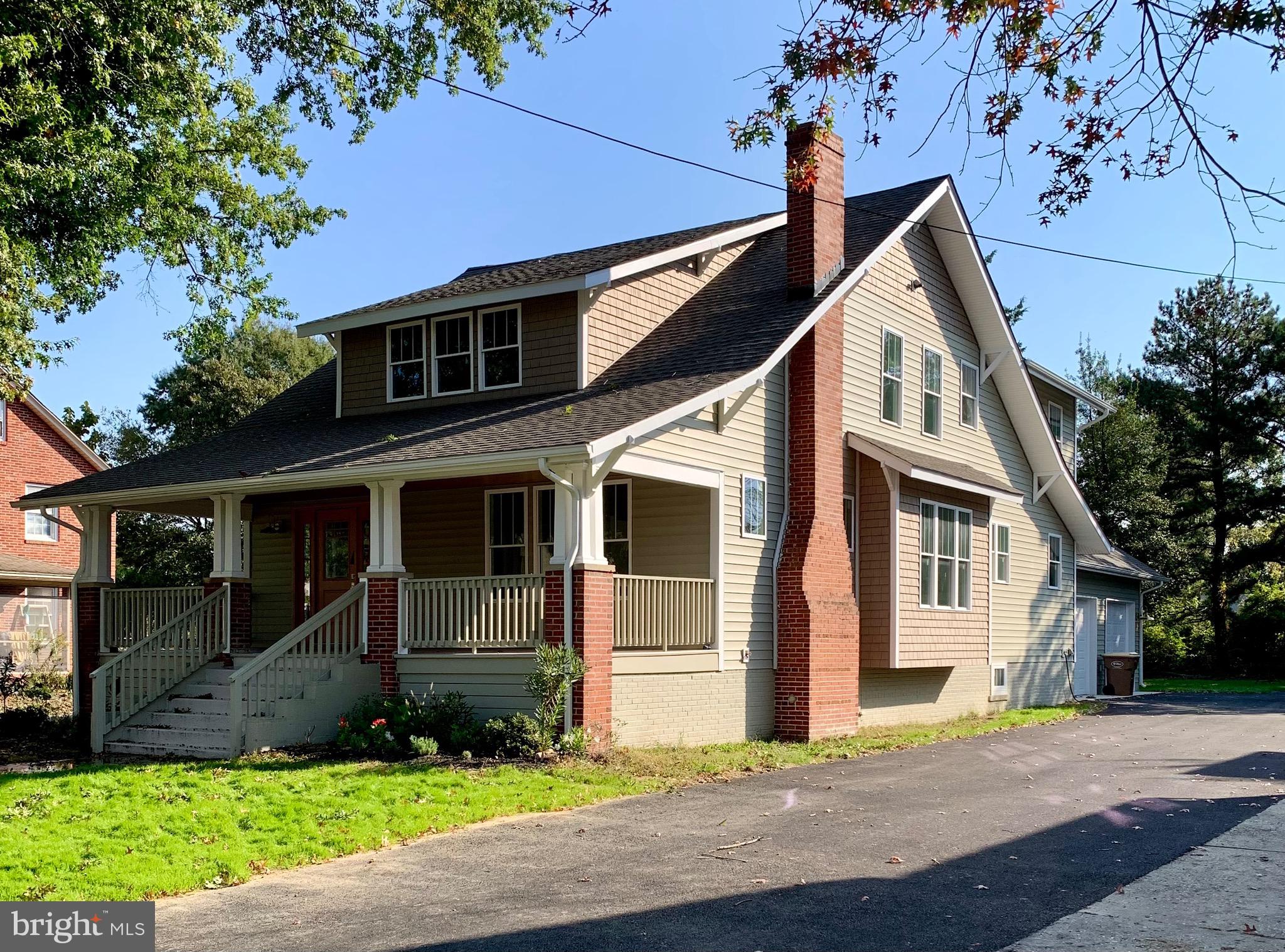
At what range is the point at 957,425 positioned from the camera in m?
22.0

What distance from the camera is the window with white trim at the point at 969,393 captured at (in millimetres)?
22375

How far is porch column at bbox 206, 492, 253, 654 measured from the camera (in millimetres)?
17172

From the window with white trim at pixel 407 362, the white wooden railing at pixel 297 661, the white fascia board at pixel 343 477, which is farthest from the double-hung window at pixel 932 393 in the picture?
the white wooden railing at pixel 297 661

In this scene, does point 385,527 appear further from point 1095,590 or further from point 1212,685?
point 1212,685

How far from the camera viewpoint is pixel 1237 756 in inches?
642

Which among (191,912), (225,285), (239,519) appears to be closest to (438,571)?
(239,519)

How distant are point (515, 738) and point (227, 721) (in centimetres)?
379

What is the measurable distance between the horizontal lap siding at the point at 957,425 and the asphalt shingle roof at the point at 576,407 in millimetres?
1121

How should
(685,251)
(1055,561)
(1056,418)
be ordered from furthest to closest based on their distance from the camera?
(1056,418) → (1055,561) → (685,251)

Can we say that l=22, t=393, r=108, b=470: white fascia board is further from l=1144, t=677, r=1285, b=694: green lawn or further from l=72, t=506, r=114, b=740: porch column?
l=1144, t=677, r=1285, b=694: green lawn

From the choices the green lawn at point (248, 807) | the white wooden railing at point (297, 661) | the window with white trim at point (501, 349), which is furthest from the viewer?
the window with white trim at point (501, 349)

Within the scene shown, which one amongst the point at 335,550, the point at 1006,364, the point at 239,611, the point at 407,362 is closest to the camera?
the point at 239,611

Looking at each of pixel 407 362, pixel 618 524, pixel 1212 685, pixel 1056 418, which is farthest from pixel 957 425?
pixel 1212 685

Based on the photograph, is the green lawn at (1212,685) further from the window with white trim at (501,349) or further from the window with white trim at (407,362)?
the window with white trim at (407,362)
